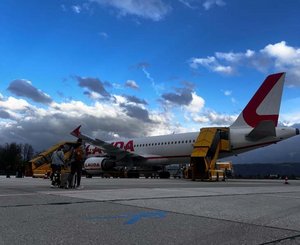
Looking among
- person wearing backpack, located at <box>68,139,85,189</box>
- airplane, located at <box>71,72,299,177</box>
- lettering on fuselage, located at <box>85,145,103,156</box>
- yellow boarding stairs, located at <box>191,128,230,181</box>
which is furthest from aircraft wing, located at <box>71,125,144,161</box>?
person wearing backpack, located at <box>68,139,85,189</box>

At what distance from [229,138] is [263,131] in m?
3.08

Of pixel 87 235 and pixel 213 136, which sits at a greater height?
pixel 213 136

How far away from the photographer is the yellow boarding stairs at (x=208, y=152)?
3150 centimetres

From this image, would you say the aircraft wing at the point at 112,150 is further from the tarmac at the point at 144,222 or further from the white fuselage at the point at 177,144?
the tarmac at the point at 144,222

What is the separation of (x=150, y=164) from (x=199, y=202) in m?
32.3

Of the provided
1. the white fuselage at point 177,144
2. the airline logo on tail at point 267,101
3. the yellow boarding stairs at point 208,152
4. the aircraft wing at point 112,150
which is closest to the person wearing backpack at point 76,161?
the yellow boarding stairs at point 208,152

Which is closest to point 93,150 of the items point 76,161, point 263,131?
point 263,131

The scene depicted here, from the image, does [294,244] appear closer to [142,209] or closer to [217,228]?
[217,228]

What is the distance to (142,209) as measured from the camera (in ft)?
31.2

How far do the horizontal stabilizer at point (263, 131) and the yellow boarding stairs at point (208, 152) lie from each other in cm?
209

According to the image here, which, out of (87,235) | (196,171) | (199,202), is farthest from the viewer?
(196,171)

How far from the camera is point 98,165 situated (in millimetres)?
43094

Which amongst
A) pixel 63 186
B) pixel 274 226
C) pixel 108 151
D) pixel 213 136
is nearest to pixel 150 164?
pixel 108 151

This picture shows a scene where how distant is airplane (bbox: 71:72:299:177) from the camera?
33812 mm
